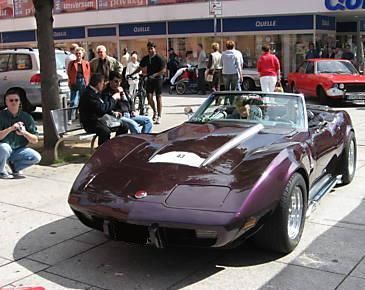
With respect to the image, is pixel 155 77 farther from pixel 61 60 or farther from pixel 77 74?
pixel 61 60

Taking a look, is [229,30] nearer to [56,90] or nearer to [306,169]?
[56,90]

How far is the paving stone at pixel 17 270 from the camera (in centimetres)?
416

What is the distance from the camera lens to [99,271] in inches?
168

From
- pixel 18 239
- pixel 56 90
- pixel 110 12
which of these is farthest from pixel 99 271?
pixel 110 12

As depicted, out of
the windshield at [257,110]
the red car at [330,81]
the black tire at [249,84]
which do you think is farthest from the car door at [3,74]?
the black tire at [249,84]

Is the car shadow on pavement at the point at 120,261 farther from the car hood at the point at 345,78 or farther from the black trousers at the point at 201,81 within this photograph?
the black trousers at the point at 201,81

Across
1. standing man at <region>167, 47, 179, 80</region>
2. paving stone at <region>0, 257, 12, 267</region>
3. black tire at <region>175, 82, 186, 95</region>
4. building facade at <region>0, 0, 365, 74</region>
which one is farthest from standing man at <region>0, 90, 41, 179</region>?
standing man at <region>167, 47, 179, 80</region>

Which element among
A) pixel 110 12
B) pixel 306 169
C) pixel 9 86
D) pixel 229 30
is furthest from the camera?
pixel 110 12

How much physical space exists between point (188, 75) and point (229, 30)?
4148 millimetres

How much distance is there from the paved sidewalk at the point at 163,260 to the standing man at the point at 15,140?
1429 mm

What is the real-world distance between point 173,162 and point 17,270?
1.52 meters

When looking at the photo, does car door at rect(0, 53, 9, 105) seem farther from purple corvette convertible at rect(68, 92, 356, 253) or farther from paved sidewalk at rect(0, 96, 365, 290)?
purple corvette convertible at rect(68, 92, 356, 253)

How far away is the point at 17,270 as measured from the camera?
14.2 ft

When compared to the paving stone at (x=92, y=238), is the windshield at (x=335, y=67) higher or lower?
higher
